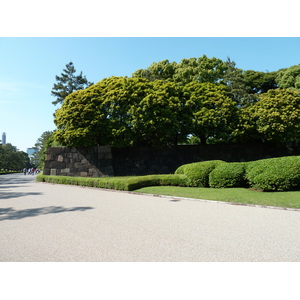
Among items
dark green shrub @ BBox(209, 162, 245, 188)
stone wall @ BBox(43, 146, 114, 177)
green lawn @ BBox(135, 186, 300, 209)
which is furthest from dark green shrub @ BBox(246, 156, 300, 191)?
stone wall @ BBox(43, 146, 114, 177)

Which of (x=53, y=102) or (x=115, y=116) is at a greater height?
(x=53, y=102)

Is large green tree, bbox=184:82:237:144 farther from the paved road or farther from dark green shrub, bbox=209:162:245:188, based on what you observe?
the paved road

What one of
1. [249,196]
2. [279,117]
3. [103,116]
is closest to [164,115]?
[103,116]

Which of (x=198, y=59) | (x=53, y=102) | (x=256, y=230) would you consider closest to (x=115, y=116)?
(x=198, y=59)

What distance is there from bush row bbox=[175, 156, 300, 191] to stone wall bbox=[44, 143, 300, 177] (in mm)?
8986

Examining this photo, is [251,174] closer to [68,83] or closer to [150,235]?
[150,235]

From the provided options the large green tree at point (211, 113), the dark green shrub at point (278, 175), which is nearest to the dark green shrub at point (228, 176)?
the dark green shrub at point (278, 175)

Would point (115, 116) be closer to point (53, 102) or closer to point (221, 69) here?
point (221, 69)

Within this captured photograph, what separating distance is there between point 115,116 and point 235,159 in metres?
12.4

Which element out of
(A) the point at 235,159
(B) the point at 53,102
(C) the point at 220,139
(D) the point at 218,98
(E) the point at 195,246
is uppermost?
(B) the point at 53,102

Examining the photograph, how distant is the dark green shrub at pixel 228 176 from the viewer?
12406mm

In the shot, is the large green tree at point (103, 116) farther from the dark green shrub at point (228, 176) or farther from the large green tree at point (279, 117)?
the large green tree at point (279, 117)

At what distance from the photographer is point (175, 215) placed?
24.2ft

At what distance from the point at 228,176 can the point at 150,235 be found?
8.40 m
